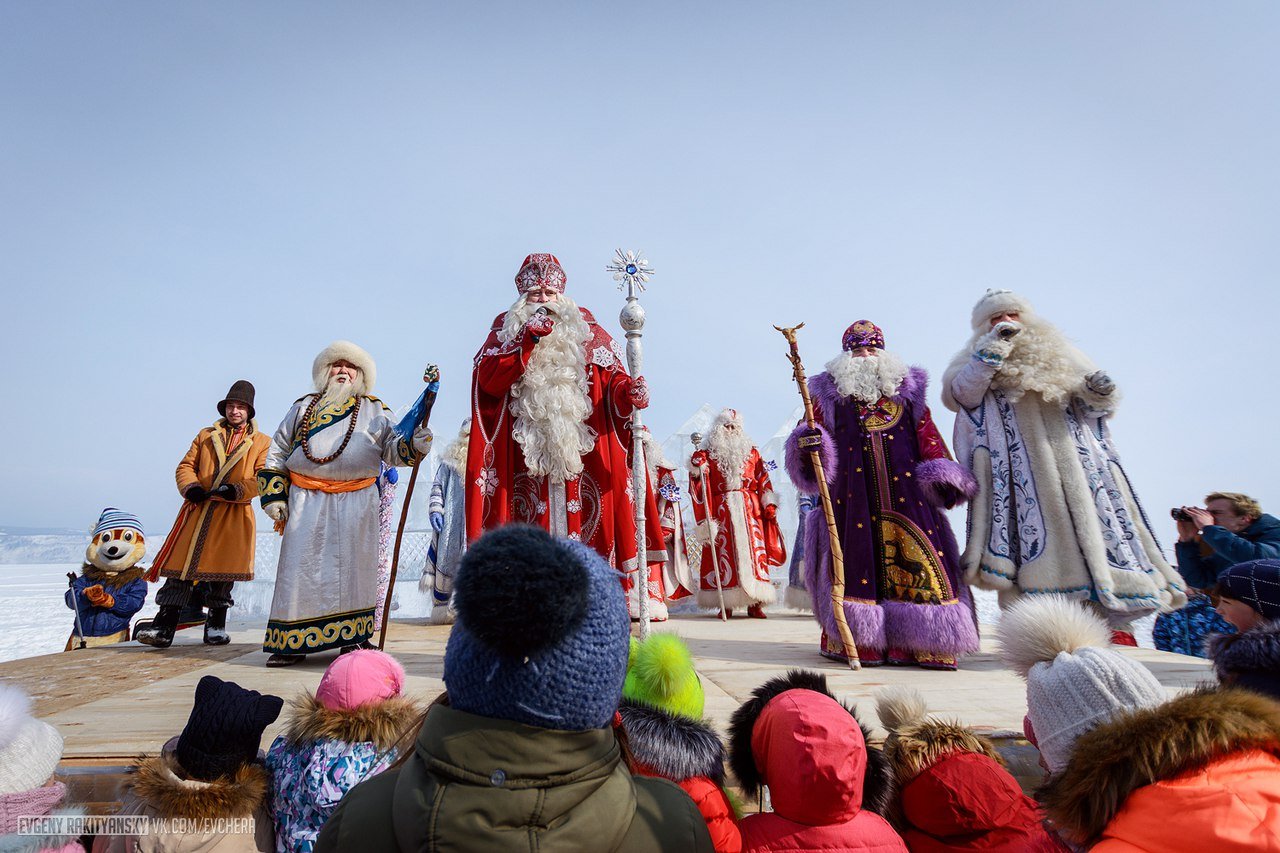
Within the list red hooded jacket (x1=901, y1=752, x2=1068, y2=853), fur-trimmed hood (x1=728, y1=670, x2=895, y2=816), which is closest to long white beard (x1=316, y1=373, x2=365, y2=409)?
fur-trimmed hood (x1=728, y1=670, x2=895, y2=816)

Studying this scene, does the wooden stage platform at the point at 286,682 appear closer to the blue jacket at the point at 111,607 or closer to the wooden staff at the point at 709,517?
the blue jacket at the point at 111,607

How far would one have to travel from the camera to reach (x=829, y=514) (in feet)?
12.2

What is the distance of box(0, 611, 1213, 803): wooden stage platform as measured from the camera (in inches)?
86.0

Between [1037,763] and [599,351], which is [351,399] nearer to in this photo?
[599,351]

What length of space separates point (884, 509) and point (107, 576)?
6.51m

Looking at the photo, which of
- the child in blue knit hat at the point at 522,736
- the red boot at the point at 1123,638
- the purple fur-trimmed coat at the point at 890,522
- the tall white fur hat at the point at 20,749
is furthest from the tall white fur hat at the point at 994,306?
the tall white fur hat at the point at 20,749

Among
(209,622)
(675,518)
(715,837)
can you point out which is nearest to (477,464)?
(715,837)

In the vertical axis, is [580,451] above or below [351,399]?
below

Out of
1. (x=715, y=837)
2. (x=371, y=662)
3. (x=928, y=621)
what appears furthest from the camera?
(x=928, y=621)

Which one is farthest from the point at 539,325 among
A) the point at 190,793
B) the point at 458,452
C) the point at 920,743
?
the point at 458,452

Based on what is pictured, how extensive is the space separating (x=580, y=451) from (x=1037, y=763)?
2.62 metres

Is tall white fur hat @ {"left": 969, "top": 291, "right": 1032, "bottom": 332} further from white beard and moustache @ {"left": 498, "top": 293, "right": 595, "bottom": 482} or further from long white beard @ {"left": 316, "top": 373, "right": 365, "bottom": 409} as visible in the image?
long white beard @ {"left": 316, "top": 373, "right": 365, "bottom": 409}

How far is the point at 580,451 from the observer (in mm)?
3838

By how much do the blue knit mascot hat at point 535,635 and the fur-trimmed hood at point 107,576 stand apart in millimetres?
6341
